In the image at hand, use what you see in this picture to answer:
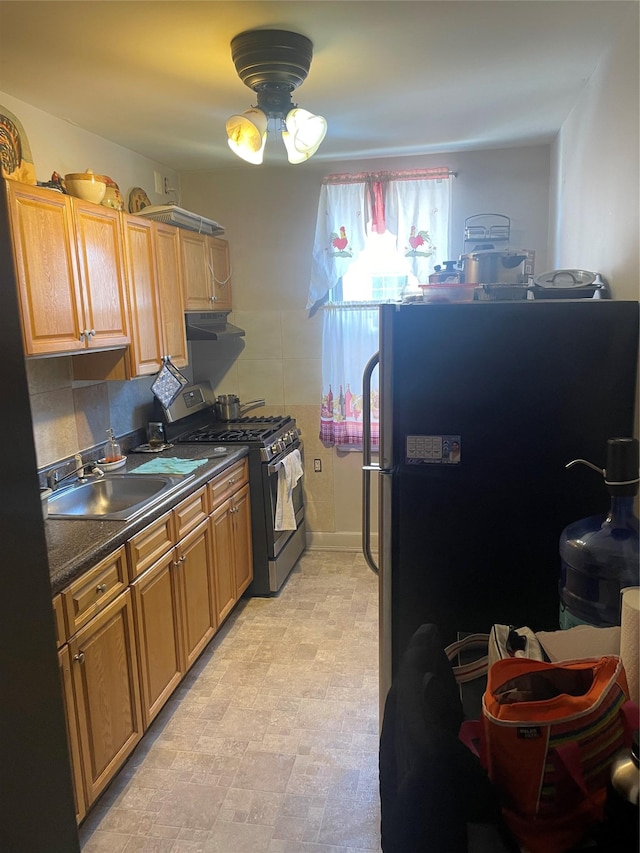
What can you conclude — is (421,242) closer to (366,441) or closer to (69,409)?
(366,441)

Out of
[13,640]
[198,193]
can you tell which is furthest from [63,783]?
[198,193]

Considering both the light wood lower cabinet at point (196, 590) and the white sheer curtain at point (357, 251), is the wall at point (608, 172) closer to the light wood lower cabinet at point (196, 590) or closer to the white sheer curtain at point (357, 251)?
the white sheer curtain at point (357, 251)

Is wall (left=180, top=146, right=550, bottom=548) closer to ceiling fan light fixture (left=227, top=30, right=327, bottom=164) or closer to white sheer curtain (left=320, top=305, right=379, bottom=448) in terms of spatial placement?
white sheer curtain (left=320, top=305, right=379, bottom=448)

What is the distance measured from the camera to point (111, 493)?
9.14 feet

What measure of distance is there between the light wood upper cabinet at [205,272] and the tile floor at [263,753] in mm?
1824

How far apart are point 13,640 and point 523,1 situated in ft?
6.82

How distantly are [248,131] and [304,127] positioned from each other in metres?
0.21

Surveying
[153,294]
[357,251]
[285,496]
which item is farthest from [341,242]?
[285,496]

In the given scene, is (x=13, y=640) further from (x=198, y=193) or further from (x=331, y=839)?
(x=198, y=193)

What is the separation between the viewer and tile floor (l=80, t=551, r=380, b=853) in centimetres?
199

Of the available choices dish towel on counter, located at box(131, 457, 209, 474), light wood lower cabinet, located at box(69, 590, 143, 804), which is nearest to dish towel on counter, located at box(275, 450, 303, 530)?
dish towel on counter, located at box(131, 457, 209, 474)

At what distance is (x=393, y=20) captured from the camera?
1.89 metres

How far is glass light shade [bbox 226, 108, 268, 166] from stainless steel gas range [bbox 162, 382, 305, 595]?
1.58 meters

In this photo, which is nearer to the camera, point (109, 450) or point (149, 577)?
point (149, 577)
